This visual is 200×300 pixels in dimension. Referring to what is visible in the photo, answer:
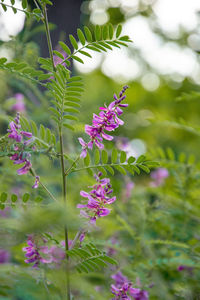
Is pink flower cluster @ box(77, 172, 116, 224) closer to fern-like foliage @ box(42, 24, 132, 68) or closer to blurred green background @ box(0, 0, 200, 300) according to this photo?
blurred green background @ box(0, 0, 200, 300)

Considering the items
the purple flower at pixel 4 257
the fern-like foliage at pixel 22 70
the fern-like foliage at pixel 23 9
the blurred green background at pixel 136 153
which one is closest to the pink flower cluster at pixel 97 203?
the blurred green background at pixel 136 153

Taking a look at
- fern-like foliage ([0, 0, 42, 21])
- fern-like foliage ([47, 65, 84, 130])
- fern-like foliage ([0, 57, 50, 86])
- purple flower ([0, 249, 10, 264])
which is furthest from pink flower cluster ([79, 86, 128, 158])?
purple flower ([0, 249, 10, 264])

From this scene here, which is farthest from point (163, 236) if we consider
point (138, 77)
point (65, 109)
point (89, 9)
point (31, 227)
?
point (138, 77)

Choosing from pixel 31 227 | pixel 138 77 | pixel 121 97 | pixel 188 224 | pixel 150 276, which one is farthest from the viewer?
pixel 138 77

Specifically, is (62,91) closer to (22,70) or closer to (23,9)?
(22,70)

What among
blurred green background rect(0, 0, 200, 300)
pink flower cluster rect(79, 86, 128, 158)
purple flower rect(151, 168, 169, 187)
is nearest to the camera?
pink flower cluster rect(79, 86, 128, 158)

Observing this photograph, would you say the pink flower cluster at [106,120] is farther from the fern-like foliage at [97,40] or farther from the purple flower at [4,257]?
the purple flower at [4,257]

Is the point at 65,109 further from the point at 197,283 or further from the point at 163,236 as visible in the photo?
the point at 163,236

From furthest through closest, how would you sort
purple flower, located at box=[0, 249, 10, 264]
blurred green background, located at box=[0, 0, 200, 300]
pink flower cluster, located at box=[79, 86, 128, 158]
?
1. purple flower, located at box=[0, 249, 10, 264]
2. blurred green background, located at box=[0, 0, 200, 300]
3. pink flower cluster, located at box=[79, 86, 128, 158]

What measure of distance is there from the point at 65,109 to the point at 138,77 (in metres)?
8.07

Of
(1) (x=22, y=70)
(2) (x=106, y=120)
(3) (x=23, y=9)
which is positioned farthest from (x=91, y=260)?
(3) (x=23, y=9)

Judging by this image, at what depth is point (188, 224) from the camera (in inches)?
65.2

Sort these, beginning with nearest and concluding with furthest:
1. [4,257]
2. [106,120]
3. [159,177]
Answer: [106,120] → [4,257] → [159,177]

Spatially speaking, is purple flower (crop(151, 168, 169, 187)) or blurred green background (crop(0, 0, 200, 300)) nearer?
blurred green background (crop(0, 0, 200, 300))
